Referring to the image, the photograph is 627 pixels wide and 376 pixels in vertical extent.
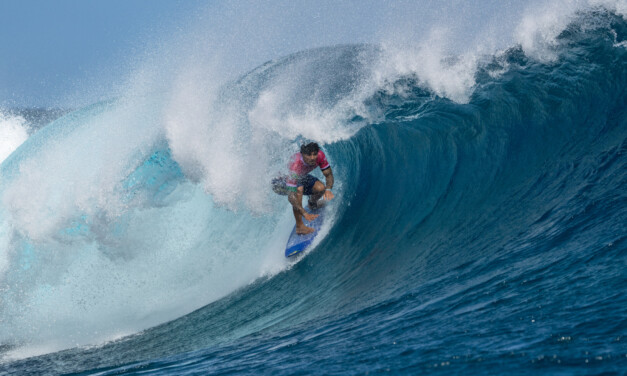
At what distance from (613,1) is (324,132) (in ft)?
19.5

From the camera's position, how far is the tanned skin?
655cm

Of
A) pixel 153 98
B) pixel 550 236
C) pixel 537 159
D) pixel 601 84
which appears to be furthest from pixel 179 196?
pixel 601 84

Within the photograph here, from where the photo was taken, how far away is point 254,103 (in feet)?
31.2

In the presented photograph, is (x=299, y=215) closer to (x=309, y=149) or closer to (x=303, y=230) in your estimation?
(x=303, y=230)

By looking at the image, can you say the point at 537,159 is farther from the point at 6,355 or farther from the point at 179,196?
the point at 6,355

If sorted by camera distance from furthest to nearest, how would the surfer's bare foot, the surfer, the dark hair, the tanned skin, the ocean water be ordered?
the surfer's bare foot → the tanned skin → the surfer → the dark hair → the ocean water

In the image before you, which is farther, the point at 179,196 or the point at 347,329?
the point at 179,196

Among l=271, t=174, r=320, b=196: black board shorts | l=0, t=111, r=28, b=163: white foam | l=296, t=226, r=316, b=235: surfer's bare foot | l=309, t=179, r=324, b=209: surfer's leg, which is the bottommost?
l=296, t=226, r=316, b=235: surfer's bare foot

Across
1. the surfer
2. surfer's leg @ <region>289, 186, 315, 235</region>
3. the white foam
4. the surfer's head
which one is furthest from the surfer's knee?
the white foam

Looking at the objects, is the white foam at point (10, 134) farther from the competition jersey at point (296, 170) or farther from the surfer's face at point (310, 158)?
the surfer's face at point (310, 158)

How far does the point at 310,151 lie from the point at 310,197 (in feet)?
4.44

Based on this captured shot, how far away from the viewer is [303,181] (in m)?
6.89

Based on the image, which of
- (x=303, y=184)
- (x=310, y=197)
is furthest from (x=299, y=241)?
(x=303, y=184)

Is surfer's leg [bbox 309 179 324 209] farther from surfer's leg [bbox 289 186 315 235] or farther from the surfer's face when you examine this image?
the surfer's face
